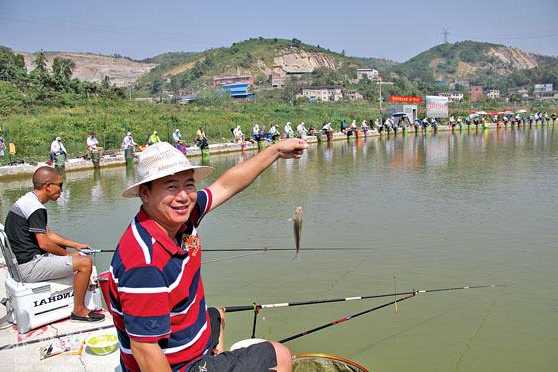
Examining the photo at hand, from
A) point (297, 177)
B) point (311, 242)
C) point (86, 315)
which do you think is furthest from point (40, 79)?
point (86, 315)

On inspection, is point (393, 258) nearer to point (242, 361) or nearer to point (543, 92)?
point (242, 361)

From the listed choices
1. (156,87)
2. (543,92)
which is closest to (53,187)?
(156,87)

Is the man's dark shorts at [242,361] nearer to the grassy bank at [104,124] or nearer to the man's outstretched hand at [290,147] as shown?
the man's outstretched hand at [290,147]

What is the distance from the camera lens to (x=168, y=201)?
2.37 meters

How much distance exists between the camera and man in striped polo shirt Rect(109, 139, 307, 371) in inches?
85.5

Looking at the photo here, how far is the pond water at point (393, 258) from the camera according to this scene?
17.9ft

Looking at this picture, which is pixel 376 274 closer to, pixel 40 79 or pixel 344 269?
pixel 344 269

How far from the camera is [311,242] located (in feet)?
30.3

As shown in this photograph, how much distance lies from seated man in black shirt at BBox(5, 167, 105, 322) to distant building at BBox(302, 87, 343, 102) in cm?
9663

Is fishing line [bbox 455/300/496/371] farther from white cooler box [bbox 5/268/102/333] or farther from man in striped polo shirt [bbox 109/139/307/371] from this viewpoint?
white cooler box [bbox 5/268/102/333]

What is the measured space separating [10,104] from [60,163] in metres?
17.7

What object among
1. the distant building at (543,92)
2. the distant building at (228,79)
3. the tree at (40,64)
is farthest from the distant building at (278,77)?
the distant building at (543,92)

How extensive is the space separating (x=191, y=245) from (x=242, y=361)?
59 cm

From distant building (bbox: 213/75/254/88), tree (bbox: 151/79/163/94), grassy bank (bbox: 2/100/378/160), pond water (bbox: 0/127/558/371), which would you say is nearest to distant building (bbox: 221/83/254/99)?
distant building (bbox: 213/75/254/88)
